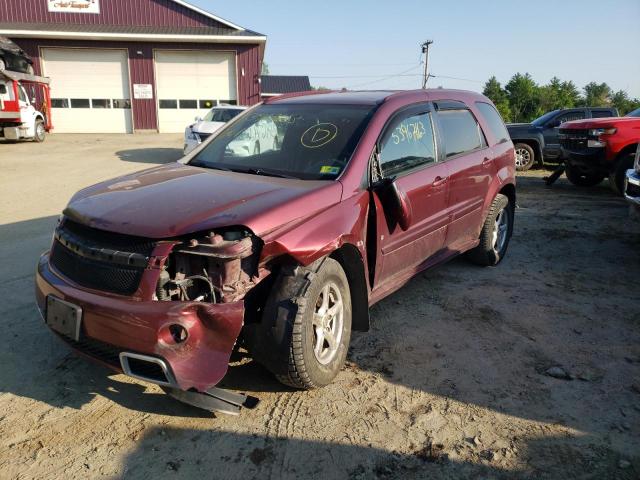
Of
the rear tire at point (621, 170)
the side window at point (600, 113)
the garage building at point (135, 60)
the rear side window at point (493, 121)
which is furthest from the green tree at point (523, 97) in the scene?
the rear side window at point (493, 121)

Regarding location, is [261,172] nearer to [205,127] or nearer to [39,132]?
[205,127]

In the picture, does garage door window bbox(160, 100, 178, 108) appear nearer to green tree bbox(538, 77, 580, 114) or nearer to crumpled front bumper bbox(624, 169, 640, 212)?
crumpled front bumper bbox(624, 169, 640, 212)

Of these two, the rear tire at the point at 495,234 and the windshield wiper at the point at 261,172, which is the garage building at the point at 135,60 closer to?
the rear tire at the point at 495,234

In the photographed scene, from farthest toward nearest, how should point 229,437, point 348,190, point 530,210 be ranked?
point 530,210 < point 348,190 < point 229,437

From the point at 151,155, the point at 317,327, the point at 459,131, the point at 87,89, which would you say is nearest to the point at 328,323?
the point at 317,327

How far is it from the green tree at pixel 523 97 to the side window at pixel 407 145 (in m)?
52.0

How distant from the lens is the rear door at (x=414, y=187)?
147 inches

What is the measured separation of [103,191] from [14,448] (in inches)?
61.1

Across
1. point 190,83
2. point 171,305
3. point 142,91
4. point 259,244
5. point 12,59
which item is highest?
point 12,59

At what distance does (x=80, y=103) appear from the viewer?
956 inches

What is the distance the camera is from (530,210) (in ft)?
29.3

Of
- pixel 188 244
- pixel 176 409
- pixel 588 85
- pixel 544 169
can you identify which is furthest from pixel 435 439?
pixel 588 85

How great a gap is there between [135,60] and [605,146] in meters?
21.0

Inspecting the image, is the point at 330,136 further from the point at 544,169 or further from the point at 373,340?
the point at 544,169
